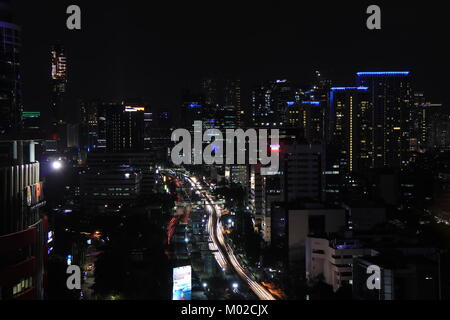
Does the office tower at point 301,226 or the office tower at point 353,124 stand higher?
the office tower at point 353,124

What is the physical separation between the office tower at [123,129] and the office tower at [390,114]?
462 inches

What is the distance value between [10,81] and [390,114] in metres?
18.3

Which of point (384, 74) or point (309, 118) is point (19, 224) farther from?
point (384, 74)

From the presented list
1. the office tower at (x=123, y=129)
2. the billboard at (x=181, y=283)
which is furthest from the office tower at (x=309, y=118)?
the billboard at (x=181, y=283)

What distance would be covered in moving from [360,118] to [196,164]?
9101 mm

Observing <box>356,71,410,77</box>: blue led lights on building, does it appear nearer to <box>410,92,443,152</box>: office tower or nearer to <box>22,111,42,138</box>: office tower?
<box>410,92,443,152</box>: office tower

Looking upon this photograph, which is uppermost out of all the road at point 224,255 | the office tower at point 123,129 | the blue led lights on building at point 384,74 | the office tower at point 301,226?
the blue led lights on building at point 384,74

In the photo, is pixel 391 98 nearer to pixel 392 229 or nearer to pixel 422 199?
pixel 422 199

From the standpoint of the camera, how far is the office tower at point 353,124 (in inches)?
974

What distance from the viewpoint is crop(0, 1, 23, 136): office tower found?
513 inches

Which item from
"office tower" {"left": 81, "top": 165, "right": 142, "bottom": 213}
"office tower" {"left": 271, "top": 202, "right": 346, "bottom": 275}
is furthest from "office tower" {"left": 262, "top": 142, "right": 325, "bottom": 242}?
"office tower" {"left": 81, "top": 165, "right": 142, "bottom": 213}

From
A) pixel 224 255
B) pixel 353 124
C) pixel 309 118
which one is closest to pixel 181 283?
pixel 224 255

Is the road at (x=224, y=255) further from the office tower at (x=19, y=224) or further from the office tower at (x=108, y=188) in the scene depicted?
the office tower at (x=108, y=188)
